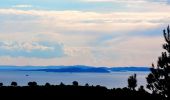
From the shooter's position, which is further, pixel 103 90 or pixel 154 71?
pixel 103 90

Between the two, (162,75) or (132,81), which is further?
(132,81)

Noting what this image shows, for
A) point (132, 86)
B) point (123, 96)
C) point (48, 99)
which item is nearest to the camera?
point (48, 99)

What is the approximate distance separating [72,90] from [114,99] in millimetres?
6849

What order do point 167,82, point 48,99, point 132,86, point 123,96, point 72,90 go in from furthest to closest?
point 132,86
point 72,90
point 123,96
point 48,99
point 167,82

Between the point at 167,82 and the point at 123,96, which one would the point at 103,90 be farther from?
the point at 167,82

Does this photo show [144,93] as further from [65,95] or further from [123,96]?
[65,95]

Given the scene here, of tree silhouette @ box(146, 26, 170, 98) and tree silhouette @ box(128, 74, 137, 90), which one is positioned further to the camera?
tree silhouette @ box(128, 74, 137, 90)

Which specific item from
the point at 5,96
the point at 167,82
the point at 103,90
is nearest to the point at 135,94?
the point at 103,90

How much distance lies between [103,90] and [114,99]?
23.1 feet

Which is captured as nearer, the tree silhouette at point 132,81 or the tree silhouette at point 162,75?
the tree silhouette at point 162,75

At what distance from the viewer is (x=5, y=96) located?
5234cm

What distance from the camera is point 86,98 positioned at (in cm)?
5441

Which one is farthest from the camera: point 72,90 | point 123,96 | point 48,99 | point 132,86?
point 132,86

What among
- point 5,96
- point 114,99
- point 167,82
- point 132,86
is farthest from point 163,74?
point 132,86
